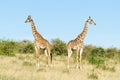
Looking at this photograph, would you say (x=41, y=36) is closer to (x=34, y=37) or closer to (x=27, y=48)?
(x=34, y=37)

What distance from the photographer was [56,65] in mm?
22047

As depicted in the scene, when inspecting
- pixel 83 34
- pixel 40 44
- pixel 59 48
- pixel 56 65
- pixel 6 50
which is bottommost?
pixel 56 65

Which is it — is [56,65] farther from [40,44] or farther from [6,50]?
[6,50]

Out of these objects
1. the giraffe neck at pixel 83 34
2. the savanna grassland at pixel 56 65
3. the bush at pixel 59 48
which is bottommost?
the savanna grassland at pixel 56 65

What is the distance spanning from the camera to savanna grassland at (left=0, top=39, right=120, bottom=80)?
1587cm

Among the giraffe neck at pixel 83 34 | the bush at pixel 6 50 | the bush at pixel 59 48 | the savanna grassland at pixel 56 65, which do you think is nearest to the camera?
the savanna grassland at pixel 56 65

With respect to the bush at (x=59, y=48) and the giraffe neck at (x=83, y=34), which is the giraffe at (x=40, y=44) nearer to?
the giraffe neck at (x=83, y=34)

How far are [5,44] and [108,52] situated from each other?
12420 mm

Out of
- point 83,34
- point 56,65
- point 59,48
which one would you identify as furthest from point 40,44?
point 59,48

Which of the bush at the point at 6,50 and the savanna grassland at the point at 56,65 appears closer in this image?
the savanna grassland at the point at 56,65

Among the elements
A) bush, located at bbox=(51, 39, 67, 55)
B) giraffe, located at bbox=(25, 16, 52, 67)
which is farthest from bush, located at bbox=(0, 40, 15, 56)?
giraffe, located at bbox=(25, 16, 52, 67)

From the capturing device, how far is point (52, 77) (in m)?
15.4

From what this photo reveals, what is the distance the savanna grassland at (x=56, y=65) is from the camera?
15.9 metres

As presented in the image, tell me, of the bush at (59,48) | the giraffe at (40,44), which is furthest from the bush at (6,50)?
the giraffe at (40,44)
